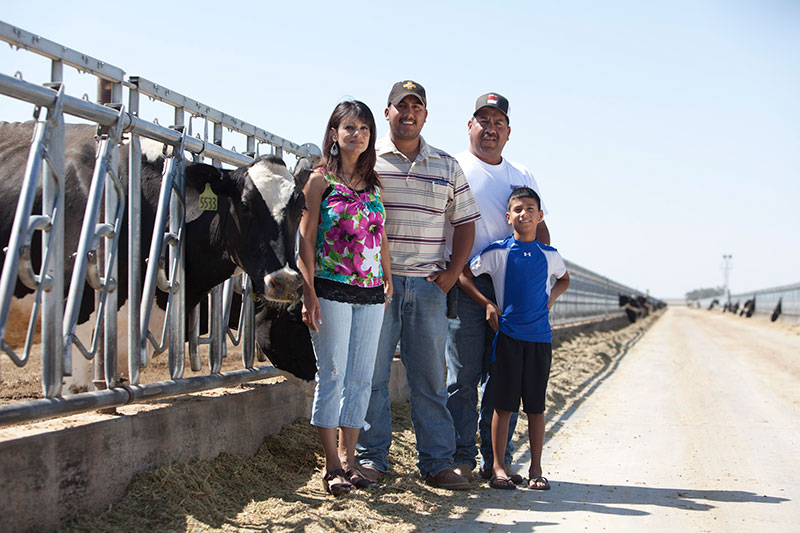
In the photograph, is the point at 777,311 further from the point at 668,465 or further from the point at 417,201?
the point at 417,201

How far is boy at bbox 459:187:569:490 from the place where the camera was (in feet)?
16.3

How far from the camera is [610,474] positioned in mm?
5297

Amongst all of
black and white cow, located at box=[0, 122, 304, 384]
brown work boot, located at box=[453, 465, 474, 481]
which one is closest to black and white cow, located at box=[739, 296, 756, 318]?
brown work boot, located at box=[453, 465, 474, 481]

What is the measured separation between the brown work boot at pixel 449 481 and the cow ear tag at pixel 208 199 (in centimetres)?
211

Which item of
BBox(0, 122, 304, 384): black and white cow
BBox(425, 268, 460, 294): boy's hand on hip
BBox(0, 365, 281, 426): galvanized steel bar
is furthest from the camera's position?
BBox(425, 268, 460, 294): boy's hand on hip

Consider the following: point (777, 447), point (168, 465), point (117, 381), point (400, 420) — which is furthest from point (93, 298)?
point (777, 447)

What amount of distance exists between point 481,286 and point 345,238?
4.20 ft

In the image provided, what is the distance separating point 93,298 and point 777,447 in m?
5.20

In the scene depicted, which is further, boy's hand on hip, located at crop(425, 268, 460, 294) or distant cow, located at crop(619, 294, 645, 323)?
distant cow, located at crop(619, 294, 645, 323)

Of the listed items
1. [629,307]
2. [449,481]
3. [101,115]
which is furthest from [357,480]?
[629,307]

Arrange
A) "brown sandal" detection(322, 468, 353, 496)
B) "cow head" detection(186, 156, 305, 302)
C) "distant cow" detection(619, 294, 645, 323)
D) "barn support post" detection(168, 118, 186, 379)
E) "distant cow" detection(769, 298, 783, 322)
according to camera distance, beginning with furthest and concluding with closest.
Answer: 1. "distant cow" detection(769, 298, 783, 322)
2. "distant cow" detection(619, 294, 645, 323)
3. "barn support post" detection(168, 118, 186, 379)
4. "cow head" detection(186, 156, 305, 302)
5. "brown sandal" detection(322, 468, 353, 496)

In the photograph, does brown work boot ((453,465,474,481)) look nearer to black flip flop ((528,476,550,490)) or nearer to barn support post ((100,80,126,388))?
black flip flop ((528,476,550,490))

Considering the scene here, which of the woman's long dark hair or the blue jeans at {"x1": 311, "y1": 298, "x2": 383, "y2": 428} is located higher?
the woman's long dark hair

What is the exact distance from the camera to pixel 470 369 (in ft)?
17.2
